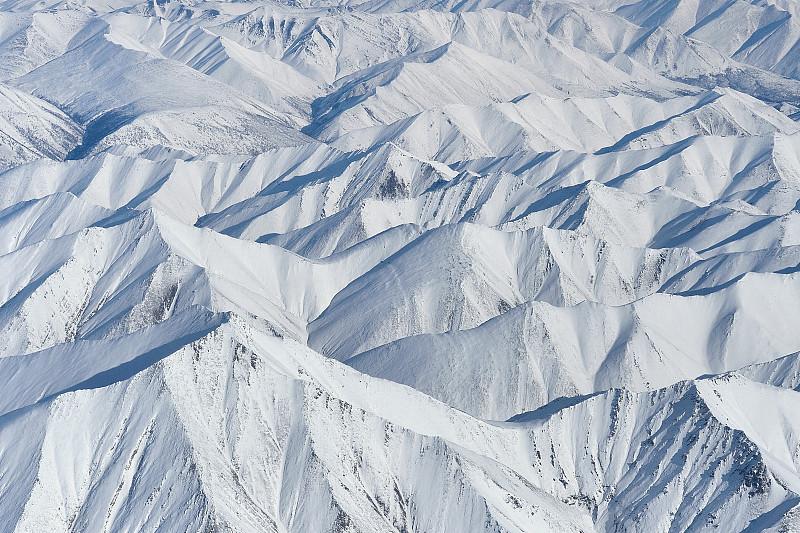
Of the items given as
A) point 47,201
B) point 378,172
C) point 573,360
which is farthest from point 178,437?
point 378,172

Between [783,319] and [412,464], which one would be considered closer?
[412,464]

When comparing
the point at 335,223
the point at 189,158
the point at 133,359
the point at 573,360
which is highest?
the point at 133,359

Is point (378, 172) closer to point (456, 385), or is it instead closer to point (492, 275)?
point (492, 275)

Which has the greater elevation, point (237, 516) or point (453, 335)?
point (237, 516)

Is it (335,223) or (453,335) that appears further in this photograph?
(335,223)

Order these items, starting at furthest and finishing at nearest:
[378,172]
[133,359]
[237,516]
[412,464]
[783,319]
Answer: [378,172] < [783,319] < [133,359] < [412,464] < [237,516]

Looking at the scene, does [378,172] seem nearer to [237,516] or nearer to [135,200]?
[135,200]

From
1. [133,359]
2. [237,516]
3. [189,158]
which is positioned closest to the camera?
[237,516]

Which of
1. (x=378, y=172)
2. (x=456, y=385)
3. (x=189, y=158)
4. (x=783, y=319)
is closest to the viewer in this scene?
(x=456, y=385)

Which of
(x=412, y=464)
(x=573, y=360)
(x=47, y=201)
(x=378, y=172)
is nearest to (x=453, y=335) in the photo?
(x=573, y=360)
